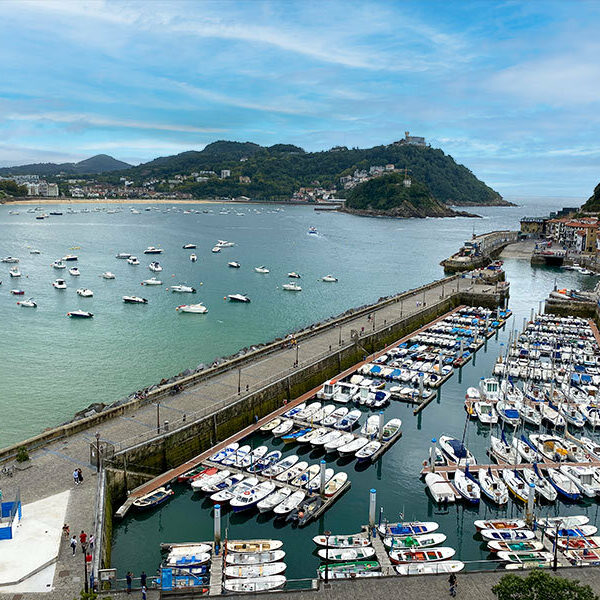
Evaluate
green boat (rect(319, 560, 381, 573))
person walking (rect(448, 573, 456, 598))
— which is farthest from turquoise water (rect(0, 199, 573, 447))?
person walking (rect(448, 573, 456, 598))

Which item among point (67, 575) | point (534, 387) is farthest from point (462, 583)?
point (534, 387)

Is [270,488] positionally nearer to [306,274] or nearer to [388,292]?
[388,292]

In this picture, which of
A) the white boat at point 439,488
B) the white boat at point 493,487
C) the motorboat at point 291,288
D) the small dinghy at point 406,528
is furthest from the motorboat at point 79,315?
the white boat at point 493,487

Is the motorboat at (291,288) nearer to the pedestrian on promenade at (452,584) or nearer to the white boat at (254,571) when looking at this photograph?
the white boat at (254,571)

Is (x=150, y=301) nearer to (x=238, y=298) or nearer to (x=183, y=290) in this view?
(x=183, y=290)

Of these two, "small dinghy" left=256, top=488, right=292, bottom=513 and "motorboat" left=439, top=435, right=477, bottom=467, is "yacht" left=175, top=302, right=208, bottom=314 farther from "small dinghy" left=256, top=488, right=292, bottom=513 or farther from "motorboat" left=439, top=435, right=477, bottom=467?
"small dinghy" left=256, top=488, right=292, bottom=513
